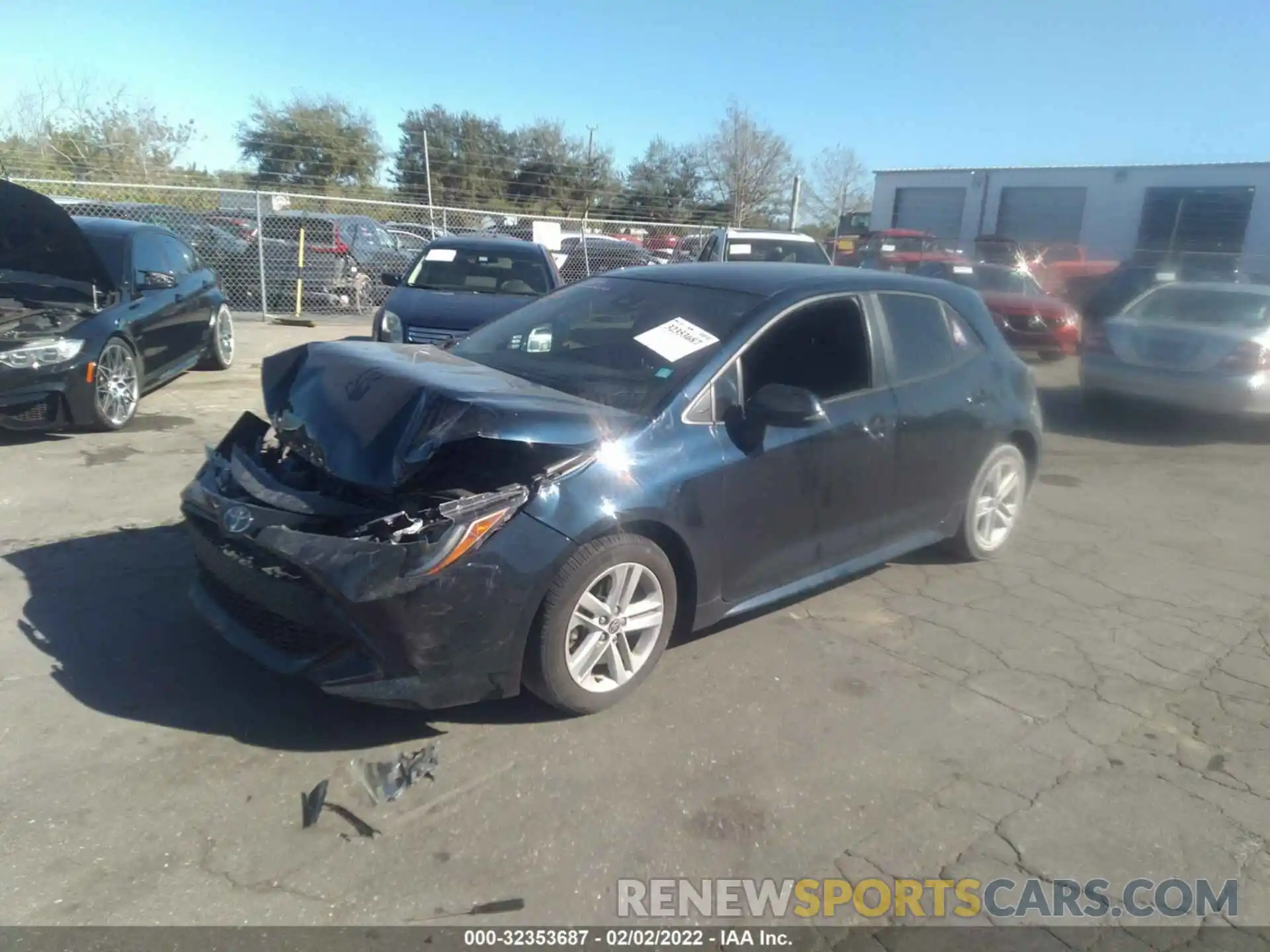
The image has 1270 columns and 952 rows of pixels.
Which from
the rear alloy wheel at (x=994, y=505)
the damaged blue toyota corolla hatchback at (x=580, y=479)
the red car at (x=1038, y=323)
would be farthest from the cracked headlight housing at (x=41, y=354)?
the red car at (x=1038, y=323)

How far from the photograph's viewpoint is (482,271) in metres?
9.95

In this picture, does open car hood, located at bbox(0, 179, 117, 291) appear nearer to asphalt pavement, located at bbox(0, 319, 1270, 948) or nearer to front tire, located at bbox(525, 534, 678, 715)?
asphalt pavement, located at bbox(0, 319, 1270, 948)

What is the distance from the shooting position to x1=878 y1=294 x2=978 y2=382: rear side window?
4941 mm

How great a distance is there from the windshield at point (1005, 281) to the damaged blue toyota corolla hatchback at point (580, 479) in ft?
37.7

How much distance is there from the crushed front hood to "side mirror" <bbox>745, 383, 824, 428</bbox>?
0.52 metres

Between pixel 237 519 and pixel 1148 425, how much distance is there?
9.97 m

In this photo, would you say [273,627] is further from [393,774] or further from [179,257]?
[179,257]

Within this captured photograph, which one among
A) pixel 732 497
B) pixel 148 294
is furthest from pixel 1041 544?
pixel 148 294

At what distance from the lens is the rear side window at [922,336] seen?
494 centimetres

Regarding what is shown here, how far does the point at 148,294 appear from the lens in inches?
327

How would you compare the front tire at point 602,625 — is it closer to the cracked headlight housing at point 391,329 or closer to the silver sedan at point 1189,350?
the cracked headlight housing at point 391,329

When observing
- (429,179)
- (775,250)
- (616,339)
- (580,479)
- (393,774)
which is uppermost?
(429,179)

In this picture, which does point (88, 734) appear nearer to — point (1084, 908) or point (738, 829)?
point (738, 829)

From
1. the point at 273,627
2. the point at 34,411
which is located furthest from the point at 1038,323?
→ the point at 273,627
